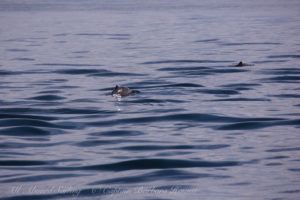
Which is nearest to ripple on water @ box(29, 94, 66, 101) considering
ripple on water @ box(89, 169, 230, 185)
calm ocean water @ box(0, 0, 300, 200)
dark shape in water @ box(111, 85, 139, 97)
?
calm ocean water @ box(0, 0, 300, 200)

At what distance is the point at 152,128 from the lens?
12.0 m

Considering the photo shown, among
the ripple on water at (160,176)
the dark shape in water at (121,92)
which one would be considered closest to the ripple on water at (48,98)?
the dark shape in water at (121,92)

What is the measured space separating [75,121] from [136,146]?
2483 millimetres

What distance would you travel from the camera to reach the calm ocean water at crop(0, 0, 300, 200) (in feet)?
27.5

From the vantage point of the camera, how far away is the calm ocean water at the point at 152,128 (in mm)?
8383

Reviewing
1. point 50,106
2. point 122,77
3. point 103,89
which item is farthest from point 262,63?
point 50,106

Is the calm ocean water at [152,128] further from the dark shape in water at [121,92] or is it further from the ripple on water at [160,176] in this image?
the dark shape in water at [121,92]

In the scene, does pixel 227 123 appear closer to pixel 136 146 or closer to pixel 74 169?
pixel 136 146

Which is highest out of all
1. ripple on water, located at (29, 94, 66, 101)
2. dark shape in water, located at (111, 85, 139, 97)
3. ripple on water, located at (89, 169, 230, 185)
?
dark shape in water, located at (111, 85, 139, 97)

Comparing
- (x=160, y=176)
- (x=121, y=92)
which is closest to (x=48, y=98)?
(x=121, y=92)

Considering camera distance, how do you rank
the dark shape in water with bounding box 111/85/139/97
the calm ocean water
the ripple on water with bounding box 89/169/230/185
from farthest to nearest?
the dark shape in water with bounding box 111/85/139/97
the ripple on water with bounding box 89/169/230/185
the calm ocean water

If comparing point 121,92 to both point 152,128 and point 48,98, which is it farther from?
point 152,128

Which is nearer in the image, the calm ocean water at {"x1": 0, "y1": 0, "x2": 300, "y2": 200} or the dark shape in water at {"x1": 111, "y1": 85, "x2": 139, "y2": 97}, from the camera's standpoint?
the calm ocean water at {"x1": 0, "y1": 0, "x2": 300, "y2": 200}

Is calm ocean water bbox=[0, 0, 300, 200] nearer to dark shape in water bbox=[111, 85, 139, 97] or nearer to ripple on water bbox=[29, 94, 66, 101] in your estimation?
ripple on water bbox=[29, 94, 66, 101]
